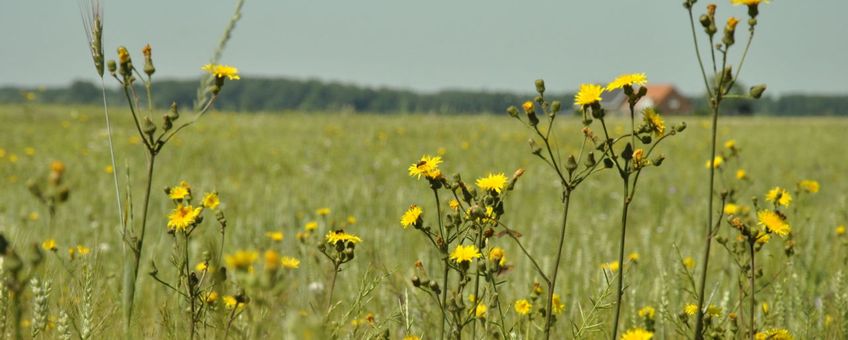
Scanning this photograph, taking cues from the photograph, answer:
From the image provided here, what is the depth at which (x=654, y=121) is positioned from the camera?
4.96ft

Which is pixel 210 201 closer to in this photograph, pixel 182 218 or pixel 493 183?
pixel 182 218

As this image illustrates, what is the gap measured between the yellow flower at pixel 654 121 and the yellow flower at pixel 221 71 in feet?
2.95

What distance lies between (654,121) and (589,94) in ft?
0.50

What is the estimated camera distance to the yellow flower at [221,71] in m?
1.56

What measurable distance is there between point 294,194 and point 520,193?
212cm

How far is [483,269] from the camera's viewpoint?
1.49 meters

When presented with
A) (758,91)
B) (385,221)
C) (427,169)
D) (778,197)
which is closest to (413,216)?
(427,169)

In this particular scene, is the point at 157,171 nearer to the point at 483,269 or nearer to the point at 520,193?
the point at 520,193

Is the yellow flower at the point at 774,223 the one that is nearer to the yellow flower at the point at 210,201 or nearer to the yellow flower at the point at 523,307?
the yellow flower at the point at 523,307

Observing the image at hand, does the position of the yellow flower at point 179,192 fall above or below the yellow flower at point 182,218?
above

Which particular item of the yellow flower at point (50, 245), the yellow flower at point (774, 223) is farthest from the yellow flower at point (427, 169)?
the yellow flower at point (50, 245)

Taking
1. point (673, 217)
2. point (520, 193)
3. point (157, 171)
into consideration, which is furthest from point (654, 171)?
point (157, 171)

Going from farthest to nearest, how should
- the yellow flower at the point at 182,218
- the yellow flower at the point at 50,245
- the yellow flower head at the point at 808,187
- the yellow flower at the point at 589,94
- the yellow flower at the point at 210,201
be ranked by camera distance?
the yellow flower head at the point at 808,187 < the yellow flower at the point at 50,245 < the yellow flower at the point at 210,201 < the yellow flower at the point at 182,218 < the yellow flower at the point at 589,94

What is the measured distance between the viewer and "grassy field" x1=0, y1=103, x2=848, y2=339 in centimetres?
199
